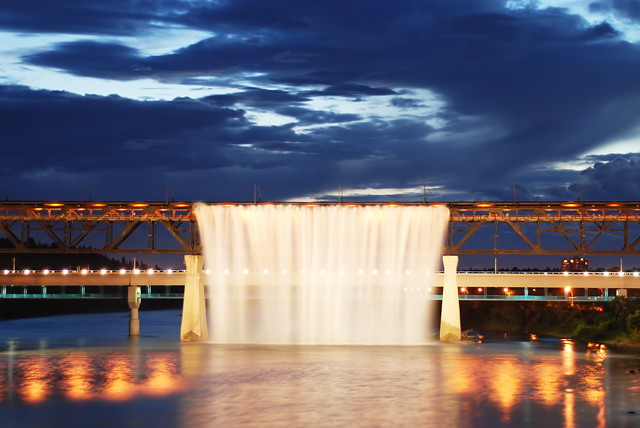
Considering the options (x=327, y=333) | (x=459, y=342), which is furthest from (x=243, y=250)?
(x=459, y=342)

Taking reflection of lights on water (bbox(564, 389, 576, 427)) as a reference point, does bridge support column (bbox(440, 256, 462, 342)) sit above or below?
above

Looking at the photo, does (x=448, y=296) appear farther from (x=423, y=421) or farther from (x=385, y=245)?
(x=423, y=421)

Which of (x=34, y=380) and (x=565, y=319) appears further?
(x=565, y=319)

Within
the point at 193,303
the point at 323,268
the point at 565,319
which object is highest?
the point at 323,268

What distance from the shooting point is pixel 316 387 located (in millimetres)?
53312

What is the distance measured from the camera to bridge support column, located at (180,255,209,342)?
86188 mm

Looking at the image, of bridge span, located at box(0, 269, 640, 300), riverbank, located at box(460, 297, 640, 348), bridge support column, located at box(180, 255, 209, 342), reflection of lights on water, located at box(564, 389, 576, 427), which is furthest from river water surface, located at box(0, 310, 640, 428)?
riverbank, located at box(460, 297, 640, 348)

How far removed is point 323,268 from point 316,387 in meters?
34.9

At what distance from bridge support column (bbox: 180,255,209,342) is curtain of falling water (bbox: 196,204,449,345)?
5.00 feet

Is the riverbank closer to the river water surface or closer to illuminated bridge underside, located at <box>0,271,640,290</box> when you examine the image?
illuminated bridge underside, located at <box>0,271,640,290</box>

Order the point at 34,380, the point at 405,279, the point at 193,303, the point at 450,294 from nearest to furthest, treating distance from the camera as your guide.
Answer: the point at 34,380 < the point at 450,294 < the point at 193,303 < the point at 405,279

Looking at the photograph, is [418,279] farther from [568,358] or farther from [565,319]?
[565,319]

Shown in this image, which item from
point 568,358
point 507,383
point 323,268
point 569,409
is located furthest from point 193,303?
point 569,409

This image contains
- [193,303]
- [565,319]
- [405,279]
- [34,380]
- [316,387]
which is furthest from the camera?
[565,319]
